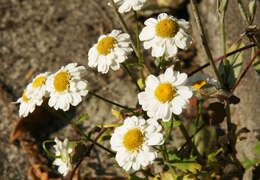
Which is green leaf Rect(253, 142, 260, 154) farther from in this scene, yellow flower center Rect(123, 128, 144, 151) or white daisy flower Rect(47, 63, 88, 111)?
white daisy flower Rect(47, 63, 88, 111)

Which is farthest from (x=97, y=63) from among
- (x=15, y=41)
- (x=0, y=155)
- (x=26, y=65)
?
(x=15, y=41)

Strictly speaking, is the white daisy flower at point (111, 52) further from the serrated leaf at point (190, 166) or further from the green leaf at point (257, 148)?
the green leaf at point (257, 148)

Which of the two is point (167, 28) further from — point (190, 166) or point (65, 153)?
point (65, 153)

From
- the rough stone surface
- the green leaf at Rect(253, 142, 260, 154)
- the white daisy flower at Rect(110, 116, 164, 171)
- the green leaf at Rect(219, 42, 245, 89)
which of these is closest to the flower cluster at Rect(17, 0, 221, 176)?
the white daisy flower at Rect(110, 116, 164, 171)

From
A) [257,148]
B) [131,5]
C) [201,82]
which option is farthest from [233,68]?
[131,5]

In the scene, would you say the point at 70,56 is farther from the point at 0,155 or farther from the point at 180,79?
the point at 180,79

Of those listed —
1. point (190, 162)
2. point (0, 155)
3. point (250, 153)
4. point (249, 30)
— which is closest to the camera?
point (249, 30)

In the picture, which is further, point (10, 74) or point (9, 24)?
point (9, 24)

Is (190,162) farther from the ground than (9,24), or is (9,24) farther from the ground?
(9,24)

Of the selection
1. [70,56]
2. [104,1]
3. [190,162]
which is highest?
[104,1]
